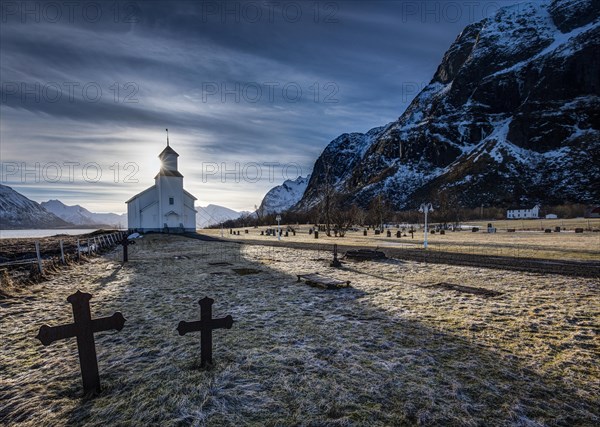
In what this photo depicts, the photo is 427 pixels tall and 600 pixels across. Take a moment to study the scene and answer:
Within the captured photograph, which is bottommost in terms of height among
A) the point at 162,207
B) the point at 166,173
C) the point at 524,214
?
the point at 524,214

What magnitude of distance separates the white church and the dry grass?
2127 inches

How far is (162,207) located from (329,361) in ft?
205

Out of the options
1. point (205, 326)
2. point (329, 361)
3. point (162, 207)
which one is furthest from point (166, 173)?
point (329, 361)

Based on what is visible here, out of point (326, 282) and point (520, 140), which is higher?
point (520, 140)

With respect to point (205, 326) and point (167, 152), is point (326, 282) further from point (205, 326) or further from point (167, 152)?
point (167, 152)

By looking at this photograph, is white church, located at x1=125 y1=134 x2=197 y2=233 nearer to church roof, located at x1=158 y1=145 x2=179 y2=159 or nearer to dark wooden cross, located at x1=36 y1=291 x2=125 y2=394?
church roof, located at x1=158 y1=145 x2=179 y2=159

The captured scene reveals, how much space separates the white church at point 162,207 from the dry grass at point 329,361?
177 feet

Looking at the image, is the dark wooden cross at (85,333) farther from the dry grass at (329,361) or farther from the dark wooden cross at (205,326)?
the dark wooden cross at (205,326)

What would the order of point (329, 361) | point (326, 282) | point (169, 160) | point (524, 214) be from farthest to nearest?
1. point (524, 214)
2. point (169, 160)
3. point (326, 282)
4. point (329, 361)

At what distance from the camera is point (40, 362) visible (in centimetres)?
564

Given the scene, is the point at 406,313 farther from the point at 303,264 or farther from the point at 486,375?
the point at 303,264

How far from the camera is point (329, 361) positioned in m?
5.41

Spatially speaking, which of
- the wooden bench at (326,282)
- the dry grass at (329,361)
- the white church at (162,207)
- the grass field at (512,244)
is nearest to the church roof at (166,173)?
the white church at (162,207)

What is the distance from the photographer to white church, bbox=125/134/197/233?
6144 cm
